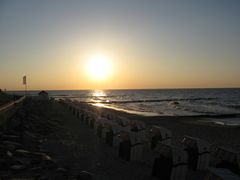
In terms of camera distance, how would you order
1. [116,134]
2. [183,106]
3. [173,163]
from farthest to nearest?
[183,106] < [116,134] < [173,163]

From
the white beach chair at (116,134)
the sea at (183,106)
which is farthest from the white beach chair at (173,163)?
the sea at (183,106)

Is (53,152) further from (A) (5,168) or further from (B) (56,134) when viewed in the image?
(B) (56,134)

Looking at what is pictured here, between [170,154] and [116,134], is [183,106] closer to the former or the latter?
[116,134]

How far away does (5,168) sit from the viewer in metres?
8.15

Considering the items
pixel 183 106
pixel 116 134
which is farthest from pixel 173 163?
pixel 183 106

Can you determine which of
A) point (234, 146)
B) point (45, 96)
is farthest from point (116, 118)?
point (45, 96)

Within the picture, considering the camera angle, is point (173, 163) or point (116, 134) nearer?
point (173, 163)

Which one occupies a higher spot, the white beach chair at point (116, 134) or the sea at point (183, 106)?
the white beach chair at point (116, 134)

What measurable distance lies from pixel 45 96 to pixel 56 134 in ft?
132

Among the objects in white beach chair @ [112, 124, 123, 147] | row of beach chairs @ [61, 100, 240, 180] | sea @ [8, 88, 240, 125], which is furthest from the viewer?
sea @ [8, 88, 240, 125]

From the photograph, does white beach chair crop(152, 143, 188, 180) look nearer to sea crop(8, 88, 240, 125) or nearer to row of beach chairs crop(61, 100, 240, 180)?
row of beach chairs crop(61, 100, 240, 180)

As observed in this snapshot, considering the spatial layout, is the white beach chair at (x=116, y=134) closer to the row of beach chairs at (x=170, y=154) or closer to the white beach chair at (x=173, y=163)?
the row of beach chairs at (x=170, y=154)

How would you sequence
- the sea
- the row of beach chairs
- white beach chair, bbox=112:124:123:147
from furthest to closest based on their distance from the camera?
the sea < white beach chair, bbox=112:124:123:147 < the row of beach chairs

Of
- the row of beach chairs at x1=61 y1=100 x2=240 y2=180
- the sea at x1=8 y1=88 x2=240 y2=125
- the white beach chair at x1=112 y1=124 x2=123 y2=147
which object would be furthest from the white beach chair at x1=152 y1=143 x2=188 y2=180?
the sea at x1=8 y1=88 x2=240 y2=125
